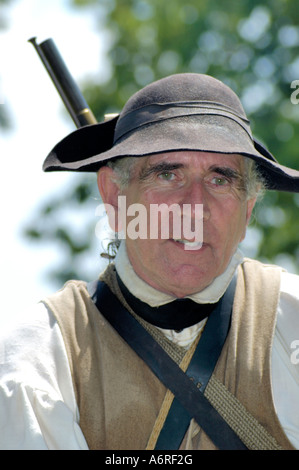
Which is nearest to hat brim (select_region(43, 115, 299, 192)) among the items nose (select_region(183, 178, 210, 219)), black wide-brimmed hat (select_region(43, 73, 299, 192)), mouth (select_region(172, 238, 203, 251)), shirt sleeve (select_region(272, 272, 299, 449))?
black wide-brimmed hat (select_region(43, 73, 299, 192))

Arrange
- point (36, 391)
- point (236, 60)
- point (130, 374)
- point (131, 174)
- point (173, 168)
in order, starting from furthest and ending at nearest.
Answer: point (236, 60), point (131, 174), point (173, 168), point (130, 374), point (36, 391)

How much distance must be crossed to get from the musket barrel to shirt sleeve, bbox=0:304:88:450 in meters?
1.39

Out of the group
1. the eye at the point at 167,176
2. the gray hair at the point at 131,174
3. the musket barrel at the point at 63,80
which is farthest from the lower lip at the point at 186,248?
the musket barrel at the point at 63,80

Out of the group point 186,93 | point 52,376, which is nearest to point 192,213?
point 186,93

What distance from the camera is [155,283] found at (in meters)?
3.90

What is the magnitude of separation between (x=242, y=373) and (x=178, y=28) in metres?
11.6

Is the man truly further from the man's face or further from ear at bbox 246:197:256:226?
ear at bbox 246:197:256:226

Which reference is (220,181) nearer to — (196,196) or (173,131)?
(196,196)

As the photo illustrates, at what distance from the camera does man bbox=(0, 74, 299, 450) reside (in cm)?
360

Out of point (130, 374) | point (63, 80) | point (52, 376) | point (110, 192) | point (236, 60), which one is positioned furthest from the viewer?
point (236, 60)

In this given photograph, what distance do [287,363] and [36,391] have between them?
1114 mm

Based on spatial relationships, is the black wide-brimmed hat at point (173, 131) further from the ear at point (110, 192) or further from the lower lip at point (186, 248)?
the lower lip at point (186, 248)

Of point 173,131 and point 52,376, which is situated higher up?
point 173,131

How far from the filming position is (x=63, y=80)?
4.64m
